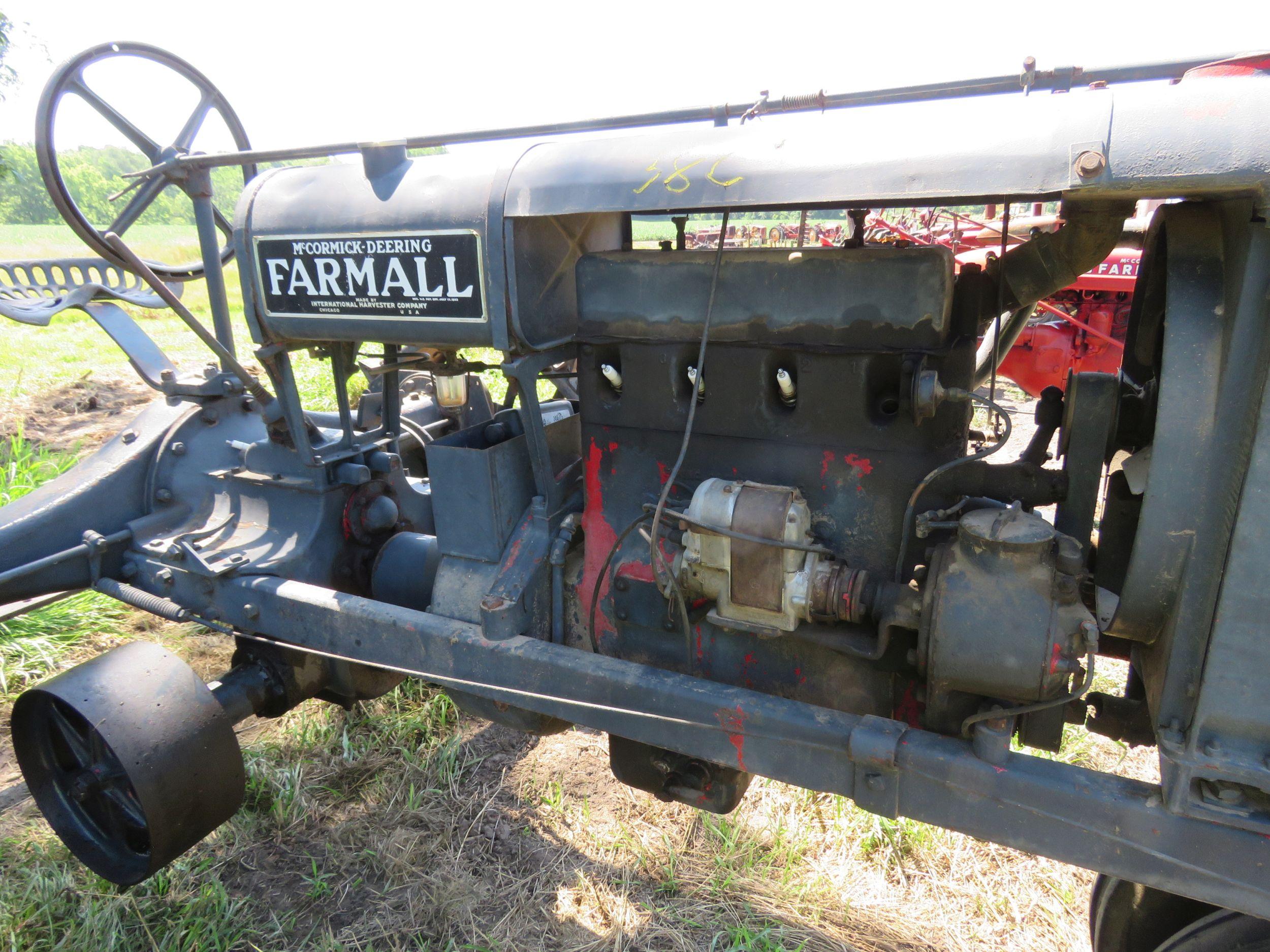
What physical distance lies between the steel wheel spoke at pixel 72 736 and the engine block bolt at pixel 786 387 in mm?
2033

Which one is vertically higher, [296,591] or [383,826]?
[296,591]

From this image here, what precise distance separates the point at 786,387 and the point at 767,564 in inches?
A: 15.6

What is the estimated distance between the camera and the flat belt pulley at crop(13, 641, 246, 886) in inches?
76.5

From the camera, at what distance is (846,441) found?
180 cm

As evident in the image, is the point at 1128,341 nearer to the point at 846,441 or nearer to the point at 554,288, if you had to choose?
the point at 846,441

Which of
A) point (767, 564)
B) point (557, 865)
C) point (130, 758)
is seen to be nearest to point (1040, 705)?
point (767, 564)

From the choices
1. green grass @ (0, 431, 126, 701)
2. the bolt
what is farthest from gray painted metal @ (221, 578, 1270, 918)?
green grass @ (0, 431, 126, 701)

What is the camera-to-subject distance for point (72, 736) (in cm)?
219

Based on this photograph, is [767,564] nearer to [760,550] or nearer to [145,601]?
[760,550]

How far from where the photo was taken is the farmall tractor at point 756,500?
132 centimetres

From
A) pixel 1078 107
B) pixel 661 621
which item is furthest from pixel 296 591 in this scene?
pixel 1078 107

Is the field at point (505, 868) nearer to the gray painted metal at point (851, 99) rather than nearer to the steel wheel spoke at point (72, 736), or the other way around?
the steel wheel spoke at point (72, 736)

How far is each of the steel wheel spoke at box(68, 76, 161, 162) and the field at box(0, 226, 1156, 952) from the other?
2047 mm

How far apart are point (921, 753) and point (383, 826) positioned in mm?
1849
